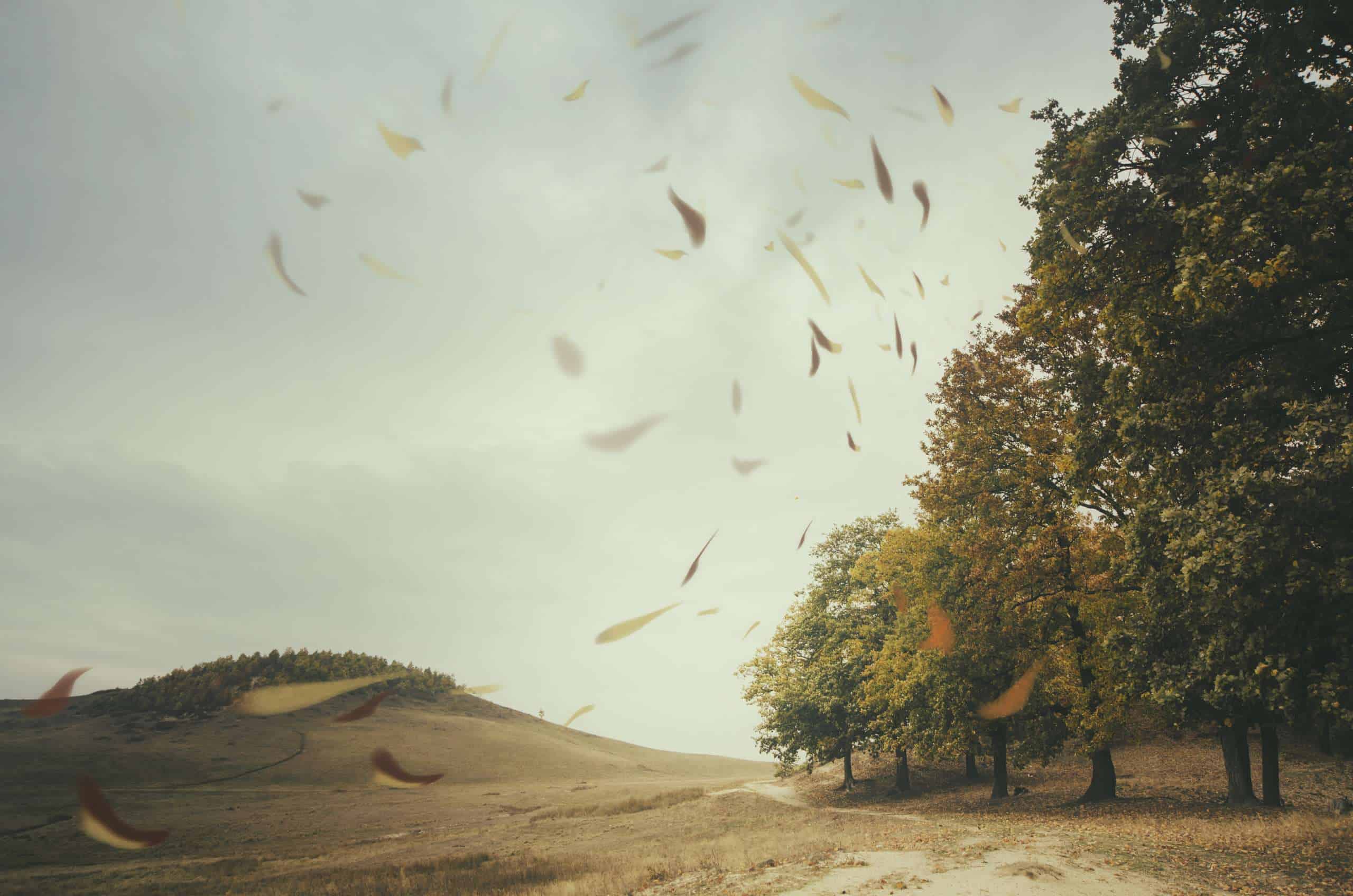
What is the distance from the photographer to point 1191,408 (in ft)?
35.3

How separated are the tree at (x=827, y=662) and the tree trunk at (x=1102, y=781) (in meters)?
10.1

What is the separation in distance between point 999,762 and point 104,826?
46774 mm

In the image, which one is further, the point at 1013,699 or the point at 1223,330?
the point at 1013,699

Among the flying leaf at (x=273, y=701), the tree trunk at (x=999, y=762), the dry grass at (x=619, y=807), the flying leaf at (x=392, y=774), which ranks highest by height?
the tree trunk at (x=999, y=762)

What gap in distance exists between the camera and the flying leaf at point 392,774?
55.0 metres

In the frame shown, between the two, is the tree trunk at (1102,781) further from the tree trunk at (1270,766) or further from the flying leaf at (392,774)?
the flying leaf at (392,774)

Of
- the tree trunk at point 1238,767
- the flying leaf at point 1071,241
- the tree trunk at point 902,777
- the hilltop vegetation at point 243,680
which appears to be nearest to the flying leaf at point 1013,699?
the tree trunk at point 1238,767

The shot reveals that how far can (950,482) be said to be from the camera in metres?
18.6

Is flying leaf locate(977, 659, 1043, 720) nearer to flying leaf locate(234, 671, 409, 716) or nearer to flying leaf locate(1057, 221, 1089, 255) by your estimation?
flying leaf locate(1057, 221, 1089, 255)

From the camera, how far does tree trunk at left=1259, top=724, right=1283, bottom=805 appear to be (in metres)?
17.3

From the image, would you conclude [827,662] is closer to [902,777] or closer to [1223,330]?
[902,777]

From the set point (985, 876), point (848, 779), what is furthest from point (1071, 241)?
point (848, 779)

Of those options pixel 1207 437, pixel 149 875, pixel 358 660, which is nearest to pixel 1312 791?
pixel 1207 437

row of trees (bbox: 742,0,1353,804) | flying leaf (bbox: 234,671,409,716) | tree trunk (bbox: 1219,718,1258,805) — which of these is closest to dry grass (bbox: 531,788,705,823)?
row of trees (bbox: 742,0,1353,804)
